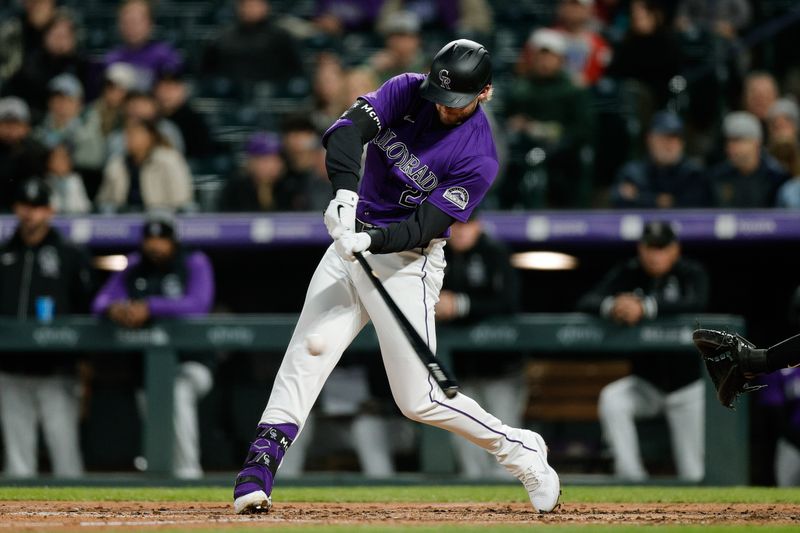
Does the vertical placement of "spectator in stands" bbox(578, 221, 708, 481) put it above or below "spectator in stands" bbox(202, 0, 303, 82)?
below

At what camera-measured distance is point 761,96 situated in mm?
8812

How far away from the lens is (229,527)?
4203 mm

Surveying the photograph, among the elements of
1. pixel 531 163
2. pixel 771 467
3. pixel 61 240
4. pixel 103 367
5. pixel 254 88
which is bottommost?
pixel 771 467

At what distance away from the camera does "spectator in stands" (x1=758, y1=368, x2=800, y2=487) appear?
7414mm

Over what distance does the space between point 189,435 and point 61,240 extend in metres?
1.46

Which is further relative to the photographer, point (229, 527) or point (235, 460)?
point (235, 460)

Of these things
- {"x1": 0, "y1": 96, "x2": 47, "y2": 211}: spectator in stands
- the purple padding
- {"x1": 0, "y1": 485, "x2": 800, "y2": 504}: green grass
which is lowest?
{"x1": 0, "y1": 485, "x2": 800, "y2": 504}: green grass

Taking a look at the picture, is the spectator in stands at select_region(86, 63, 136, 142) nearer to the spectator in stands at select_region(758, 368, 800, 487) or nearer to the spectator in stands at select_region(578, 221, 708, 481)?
the spectator in stands at select_region(578, 221, 708, 481)

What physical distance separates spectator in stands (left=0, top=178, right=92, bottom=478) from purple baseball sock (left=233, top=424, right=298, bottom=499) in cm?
306

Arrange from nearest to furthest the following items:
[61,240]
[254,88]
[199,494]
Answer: [199,494] → [61,240] → [254,88]

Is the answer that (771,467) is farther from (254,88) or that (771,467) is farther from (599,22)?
(254,88)

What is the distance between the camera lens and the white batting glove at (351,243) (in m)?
4.53

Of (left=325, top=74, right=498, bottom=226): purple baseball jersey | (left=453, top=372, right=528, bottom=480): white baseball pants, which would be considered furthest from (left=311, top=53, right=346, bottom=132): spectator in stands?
(left=325, top=74, right=498, bottom=226): purple baseball jersey

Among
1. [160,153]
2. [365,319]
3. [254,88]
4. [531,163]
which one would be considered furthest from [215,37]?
[365,319]
